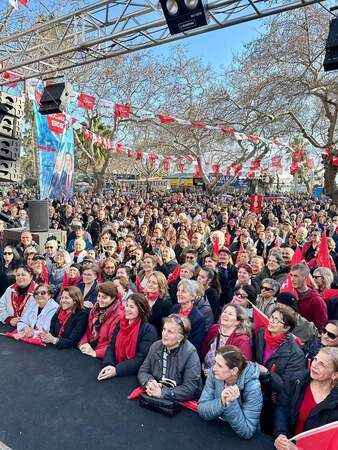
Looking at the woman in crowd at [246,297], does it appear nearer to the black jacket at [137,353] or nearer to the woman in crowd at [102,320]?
the black jacket at [137,353]

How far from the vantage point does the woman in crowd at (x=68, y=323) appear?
10.9 ft

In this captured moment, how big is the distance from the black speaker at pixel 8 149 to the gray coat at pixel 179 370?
A: 189 inches

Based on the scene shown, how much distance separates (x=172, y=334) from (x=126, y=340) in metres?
0.57

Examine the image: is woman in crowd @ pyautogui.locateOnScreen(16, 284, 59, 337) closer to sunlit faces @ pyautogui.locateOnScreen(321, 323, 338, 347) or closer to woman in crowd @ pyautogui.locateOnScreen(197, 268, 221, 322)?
woman in crowd @ pyautogui.locateOnScreen(197, 268, 221, 322)

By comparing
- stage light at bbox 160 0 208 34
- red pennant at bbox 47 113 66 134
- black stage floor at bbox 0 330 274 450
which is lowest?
black stage floor at bbox 0 330 274 450

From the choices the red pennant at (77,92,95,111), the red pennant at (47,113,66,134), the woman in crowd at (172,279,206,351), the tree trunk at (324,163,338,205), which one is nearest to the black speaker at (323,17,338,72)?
the woman in crowd at (172,279,206,351)

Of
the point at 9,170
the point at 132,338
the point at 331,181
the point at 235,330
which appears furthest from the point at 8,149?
the point at 331,181

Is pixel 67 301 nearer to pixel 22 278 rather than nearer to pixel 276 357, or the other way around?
pixel 22 278

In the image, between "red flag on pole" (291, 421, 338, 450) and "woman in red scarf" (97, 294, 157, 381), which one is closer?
"red flag on pole" (291, 421, 338, 450)

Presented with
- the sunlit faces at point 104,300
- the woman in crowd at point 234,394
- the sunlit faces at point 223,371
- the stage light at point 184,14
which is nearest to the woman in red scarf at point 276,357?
the woman in crowd at point 234,394

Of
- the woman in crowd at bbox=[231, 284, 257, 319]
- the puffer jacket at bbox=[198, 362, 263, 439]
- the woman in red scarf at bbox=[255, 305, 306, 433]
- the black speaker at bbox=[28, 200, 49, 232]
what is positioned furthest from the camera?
the black speaker at bbox=[28, 200, 49, 232]

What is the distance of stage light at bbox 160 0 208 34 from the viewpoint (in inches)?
185

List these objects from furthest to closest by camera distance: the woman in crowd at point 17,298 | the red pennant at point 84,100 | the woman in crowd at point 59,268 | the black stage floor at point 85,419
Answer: the red pennant at point 84,100 → the woman in crowd at point 59,268 → the woman in crowd at point 17,298 → the black stage floor at point 85,419

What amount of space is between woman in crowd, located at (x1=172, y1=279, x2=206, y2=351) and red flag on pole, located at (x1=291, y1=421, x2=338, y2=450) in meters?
1.43
